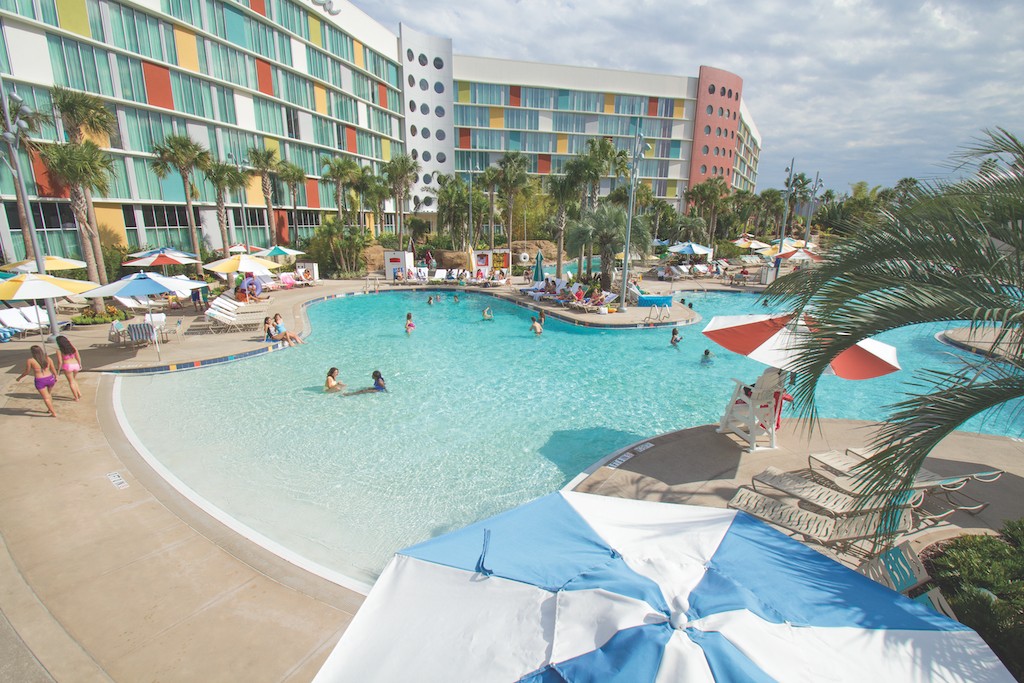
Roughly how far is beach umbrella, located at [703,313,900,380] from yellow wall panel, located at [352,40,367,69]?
151 ft

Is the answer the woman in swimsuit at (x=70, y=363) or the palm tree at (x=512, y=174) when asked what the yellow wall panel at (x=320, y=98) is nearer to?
the palm tree at (x=512, y=174)

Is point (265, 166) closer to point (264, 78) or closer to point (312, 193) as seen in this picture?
point (264, 78)

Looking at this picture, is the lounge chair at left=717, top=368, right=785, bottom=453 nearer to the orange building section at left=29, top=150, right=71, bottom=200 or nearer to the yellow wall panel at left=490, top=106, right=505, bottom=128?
the orange building section at left=29, top=150, right=71, bottom=200

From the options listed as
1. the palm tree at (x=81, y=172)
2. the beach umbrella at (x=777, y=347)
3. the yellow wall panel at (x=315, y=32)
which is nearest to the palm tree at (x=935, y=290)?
the beach umbrella at (x=777, y=347)

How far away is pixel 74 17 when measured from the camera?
23000 millimetres

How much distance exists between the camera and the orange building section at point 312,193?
127ft

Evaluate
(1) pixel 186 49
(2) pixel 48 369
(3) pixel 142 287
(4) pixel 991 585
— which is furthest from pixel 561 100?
(4) pixel 991 585

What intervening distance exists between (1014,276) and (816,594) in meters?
2.35

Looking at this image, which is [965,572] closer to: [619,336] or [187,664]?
[187,664]

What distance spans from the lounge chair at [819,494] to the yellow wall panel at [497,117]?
5581 cm

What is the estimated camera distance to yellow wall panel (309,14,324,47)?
122ft

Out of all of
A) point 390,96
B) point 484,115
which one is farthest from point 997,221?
point 484,115

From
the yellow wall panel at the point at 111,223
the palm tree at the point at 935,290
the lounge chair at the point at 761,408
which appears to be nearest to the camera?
the palm tree at the point at 935,290

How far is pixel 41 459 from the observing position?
659cm
